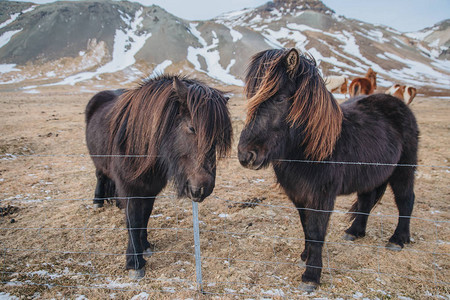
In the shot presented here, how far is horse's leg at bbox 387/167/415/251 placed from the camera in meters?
3.58

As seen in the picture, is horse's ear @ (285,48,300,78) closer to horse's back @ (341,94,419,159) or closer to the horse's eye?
the horse's eye

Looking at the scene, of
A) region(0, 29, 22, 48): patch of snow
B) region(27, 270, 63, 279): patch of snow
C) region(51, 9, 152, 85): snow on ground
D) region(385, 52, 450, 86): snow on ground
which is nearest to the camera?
region(27, 270, 63, 279): patch of snow

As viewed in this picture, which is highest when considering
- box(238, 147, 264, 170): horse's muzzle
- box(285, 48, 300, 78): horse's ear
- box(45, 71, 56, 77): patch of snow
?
box(45, 71, 56, 77): patch of snow

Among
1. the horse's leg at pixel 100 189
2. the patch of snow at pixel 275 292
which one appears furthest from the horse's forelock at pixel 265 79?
the horse's leg at pixel 100 189

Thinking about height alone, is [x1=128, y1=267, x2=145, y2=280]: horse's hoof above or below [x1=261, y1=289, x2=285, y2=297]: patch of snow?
above

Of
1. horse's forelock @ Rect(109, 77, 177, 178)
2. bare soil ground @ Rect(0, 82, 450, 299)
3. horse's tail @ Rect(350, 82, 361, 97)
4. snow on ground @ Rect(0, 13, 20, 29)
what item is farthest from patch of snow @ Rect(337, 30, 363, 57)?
snow on ground @ Rect(0, 13, 20, 29)

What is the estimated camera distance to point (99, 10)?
83.8 metres

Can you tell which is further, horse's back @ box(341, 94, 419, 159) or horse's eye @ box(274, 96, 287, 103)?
horse's back @ box(341, 94, 419, 159)

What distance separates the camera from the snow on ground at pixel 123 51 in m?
47.8

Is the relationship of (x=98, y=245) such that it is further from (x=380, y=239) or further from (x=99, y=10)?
(x=99, y=10)

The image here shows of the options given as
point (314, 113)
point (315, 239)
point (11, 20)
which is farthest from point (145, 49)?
point (315, 239)

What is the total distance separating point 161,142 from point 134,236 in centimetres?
123

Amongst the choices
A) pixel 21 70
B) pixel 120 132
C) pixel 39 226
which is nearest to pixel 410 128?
pixel 120 132

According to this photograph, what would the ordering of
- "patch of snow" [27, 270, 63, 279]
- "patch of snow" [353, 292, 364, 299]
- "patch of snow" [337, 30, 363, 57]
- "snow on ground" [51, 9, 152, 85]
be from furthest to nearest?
"patch of snow" [337, 30, 363, 57] < "snow on ground" [51, 9, 152, 85] < "patch of snow" [27, 270, 63, 279] < "patch of snow" [353, 292, 364, 299]
